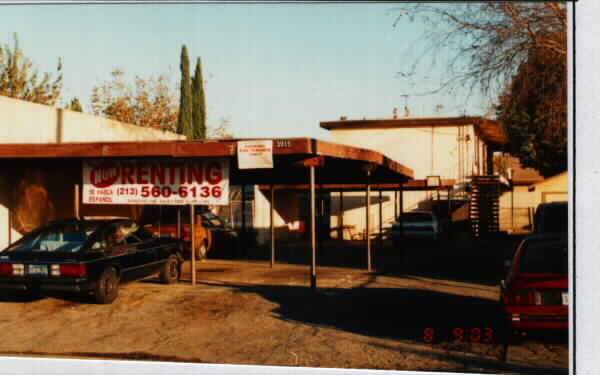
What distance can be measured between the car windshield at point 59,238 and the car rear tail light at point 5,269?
0.36 m

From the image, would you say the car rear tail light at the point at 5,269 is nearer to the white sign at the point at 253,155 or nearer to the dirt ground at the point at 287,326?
the dirt ground at the point at 287,326

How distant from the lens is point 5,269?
11.9 meters

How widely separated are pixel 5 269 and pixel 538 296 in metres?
8.94

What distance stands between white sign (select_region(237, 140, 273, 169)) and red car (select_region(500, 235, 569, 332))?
554 centimetres

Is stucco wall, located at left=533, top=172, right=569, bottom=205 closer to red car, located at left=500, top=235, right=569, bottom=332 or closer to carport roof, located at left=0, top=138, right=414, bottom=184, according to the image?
carport roof, located at left=0, top=138, right=414, bottom=184

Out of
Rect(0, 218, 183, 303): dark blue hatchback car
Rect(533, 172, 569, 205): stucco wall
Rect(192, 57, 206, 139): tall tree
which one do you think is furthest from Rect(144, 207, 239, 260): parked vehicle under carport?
Rect(533, 172, 569, 205): stucco wall

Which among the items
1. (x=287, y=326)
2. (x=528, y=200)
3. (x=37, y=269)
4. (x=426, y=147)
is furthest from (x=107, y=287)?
(x=528, y=200)

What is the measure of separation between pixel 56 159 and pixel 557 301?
10.7 meters

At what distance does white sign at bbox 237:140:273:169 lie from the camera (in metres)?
13.1

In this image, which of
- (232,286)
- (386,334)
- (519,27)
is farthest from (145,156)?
(519,27)

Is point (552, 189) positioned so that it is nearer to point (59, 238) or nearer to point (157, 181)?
point (157, 181)

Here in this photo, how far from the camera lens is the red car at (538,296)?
8570mm

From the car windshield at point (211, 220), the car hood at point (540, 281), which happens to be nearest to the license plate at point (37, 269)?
the car hood at point (540, 281)

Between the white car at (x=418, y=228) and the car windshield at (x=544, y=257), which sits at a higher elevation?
the car windshield at (x=544, y=257)
